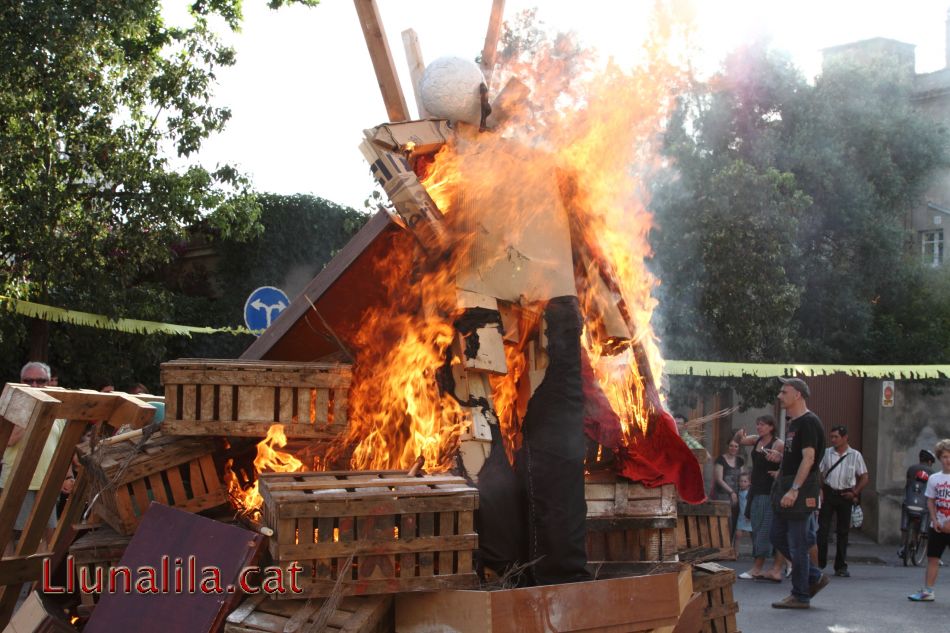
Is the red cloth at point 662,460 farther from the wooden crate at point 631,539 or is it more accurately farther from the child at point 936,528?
the child at point 936,528

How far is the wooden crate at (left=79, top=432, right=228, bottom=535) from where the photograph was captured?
18.4 feet

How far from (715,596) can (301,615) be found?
2788mm

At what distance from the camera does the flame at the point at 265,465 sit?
18.7 ft

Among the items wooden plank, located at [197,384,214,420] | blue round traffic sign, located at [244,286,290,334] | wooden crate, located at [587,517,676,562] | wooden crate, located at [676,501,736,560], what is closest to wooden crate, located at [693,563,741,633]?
wooden crate, located at [676,501,736,560]

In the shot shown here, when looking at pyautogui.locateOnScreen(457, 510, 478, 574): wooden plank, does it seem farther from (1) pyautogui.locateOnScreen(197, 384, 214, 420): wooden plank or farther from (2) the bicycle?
(2) the bicycle

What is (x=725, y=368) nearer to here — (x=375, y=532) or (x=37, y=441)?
(x=375, y=532)

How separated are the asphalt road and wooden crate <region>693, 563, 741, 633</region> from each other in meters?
2.37

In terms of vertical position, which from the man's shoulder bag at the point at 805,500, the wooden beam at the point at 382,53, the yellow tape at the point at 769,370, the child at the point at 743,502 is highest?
the wooden beam at the point at 382,53

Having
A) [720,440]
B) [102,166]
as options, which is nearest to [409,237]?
[102,166]

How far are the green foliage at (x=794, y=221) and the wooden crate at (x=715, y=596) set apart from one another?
10728 millimetres

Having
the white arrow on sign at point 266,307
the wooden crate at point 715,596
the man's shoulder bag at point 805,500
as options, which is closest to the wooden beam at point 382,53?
the wooden crate at point 715,596

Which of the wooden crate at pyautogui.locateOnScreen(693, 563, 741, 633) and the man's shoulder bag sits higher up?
the man's shoulder bag

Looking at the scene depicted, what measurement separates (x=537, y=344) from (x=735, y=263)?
38.2ft

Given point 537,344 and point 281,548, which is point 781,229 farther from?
point 281,548
